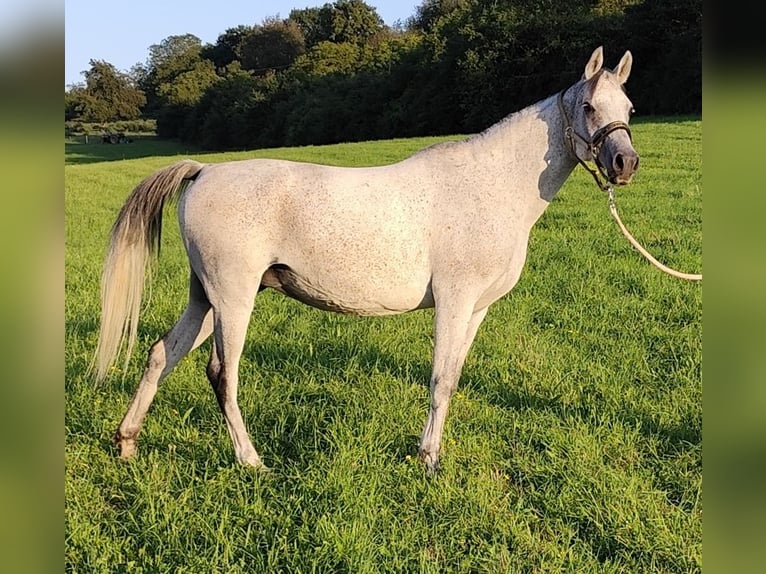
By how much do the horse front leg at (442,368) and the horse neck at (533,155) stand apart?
31.6 inches

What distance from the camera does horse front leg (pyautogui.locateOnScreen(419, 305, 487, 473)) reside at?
356cm

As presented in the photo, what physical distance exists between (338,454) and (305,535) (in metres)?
0.66

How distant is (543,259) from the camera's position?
8461mm

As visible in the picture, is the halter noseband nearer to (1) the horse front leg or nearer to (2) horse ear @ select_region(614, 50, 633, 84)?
(2) horse ear @ select_region(614, 50, 633, 84)

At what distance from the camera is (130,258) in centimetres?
372

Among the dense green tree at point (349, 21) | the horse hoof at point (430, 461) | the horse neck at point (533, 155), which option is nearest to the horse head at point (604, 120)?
the horse neck at point (533, 155)

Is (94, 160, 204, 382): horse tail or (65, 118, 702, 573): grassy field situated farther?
(94, 160, 204, 382): horse tail

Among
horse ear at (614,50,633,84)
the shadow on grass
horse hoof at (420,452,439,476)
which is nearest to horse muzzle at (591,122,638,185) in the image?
horse ear at (614,50,633,84)

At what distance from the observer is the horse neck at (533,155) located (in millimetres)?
3625

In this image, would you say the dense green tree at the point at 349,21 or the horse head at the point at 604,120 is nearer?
the horse head at the point at 604,120

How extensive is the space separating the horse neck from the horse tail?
1952 millimetres

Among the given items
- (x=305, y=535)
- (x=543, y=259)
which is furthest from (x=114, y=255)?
(x=543, y=259)

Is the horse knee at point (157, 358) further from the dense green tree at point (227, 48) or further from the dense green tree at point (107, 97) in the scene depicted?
the dense green tree at point (227, 48)
